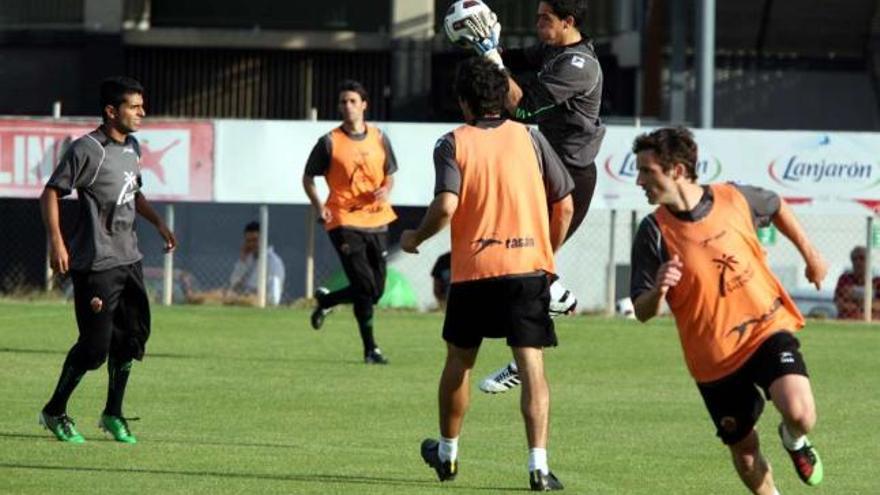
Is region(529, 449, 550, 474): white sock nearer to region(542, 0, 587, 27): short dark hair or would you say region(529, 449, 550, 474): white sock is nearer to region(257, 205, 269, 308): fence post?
region(542, 0, 587, 27): short dark hair

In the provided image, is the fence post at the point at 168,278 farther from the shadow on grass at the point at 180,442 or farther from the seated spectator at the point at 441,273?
the shadow on grass at the point at 180,442

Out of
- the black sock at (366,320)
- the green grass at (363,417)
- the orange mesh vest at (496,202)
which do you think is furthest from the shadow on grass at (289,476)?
the black sock at (366,320)

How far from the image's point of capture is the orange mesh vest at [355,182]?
696 inches

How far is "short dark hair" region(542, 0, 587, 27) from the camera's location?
11.3m

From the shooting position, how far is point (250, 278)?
24891 millimetres

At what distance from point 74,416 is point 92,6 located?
2211 cm

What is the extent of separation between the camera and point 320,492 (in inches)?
402

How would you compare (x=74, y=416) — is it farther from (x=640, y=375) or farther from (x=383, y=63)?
(x=383, y=63)

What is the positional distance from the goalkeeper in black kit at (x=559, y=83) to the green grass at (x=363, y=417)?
1078 millimetres

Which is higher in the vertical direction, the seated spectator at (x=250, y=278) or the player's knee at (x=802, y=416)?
the player's knee at (x=802, y=416)

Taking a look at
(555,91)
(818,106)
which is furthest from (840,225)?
(555,91)

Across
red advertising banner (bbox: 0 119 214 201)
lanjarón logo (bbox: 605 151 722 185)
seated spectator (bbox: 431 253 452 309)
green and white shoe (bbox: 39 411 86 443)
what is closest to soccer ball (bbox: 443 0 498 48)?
green and white shoe (bbox: 39 411 86 443)

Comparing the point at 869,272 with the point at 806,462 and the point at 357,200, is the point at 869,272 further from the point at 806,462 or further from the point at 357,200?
the point at 806,462

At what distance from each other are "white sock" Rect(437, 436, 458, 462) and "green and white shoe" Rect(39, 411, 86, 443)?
2.57 meters
